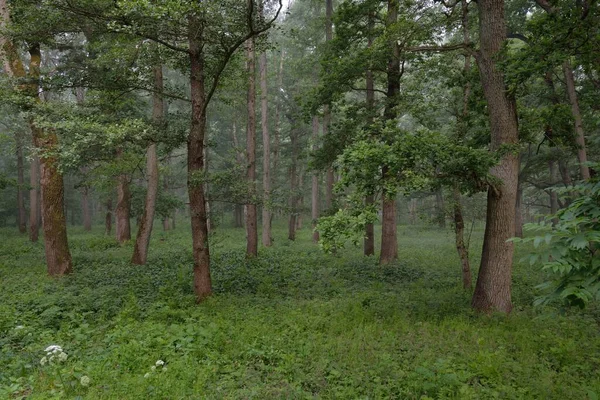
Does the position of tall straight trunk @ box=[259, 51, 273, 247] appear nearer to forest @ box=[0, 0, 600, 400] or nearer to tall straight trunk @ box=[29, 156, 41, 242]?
forest @ box=[0, 0, 600, 400]

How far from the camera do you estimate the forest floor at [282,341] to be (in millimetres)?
5059

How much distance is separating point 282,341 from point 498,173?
228 inches

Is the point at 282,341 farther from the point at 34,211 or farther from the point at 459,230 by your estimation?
the point at 34,211

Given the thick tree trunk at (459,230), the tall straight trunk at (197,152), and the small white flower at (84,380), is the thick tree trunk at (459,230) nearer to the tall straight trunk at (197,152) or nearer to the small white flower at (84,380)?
the tall straight trunk at (197,152)

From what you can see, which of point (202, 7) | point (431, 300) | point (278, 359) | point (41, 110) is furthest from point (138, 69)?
point (431, 300)

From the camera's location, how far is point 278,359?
19.9ft

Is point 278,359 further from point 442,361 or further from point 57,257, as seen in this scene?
point 57,257

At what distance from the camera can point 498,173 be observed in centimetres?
820

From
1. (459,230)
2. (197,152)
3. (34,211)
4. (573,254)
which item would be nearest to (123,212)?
(34,211)

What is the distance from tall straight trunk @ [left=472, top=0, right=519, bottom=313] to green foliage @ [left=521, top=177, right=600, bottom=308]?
5.50 m

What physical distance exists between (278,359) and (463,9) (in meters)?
9.23

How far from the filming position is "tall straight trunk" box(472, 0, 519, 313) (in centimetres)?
817

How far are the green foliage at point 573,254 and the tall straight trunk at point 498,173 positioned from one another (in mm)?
5498

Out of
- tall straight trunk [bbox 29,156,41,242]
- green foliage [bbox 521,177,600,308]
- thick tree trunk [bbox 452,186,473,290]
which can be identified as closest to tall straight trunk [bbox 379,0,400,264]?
thick tree trunk [bbox 452,186,473,290]
